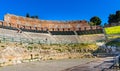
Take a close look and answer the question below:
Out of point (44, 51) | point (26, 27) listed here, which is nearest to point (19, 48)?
point (44, 51)

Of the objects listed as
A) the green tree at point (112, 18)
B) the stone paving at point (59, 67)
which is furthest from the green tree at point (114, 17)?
the stone paving at point (59, 67)

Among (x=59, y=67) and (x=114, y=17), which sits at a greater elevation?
(x=114, y=17)

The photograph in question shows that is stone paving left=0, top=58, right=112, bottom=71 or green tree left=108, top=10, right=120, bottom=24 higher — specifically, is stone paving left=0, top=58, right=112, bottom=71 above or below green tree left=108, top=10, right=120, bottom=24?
below

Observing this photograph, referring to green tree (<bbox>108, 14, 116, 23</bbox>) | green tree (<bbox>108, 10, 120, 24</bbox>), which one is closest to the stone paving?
green tree (<bbox>108, 10, 120, 24</bbox>)

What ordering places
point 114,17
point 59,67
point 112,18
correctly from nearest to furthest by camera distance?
point 59,67 → point 114,17 → point 112,18

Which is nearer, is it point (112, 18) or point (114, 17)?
point (114, 17)

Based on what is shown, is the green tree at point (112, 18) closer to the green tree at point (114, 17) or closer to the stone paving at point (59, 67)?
the green tree at point (114, 17)

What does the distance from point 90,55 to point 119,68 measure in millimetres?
28134

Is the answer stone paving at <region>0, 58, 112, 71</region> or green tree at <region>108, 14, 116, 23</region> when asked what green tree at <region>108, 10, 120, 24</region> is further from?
stone paving at <region>0, 58, 112, 71</region>

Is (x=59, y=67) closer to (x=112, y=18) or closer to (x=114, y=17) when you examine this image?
(x=114, y=17)

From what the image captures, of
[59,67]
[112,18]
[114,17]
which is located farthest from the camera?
[112,18]

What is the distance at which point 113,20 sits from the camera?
4685 inches

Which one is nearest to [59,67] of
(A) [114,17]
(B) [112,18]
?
(A) [114,17]

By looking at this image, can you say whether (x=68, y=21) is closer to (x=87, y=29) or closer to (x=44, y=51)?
(x=87, y=29)
